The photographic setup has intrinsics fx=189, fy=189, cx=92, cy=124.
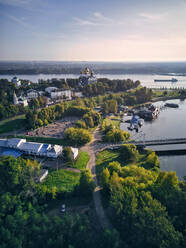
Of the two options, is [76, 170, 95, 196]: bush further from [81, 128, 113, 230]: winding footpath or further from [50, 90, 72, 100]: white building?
[50, 90, 72, 100]: white building

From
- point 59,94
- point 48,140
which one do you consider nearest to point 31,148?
point 48,140

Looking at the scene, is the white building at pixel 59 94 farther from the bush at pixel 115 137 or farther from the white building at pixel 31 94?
the bush at pixel 115 137

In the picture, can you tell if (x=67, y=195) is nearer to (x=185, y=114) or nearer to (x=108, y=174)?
(x=108, y=174)

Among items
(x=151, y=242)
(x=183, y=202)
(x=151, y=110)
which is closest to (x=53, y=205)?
(x=151, y=242)

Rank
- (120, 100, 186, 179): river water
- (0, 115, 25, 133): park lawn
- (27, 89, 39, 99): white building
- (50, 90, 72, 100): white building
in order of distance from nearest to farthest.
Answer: (120, 100, 186, 179): river water < (0, 115, 25, 133): park lawn < (27, 89, 39, 99): white building < (50, 90, 72, 100): white building

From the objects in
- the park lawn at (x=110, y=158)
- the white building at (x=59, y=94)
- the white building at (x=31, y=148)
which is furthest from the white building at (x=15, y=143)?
the white building at (x=59, y=94)

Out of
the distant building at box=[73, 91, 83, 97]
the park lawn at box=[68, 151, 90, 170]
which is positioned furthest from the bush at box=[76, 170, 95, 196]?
the distant building at box=[73, 91, 83, 97]
